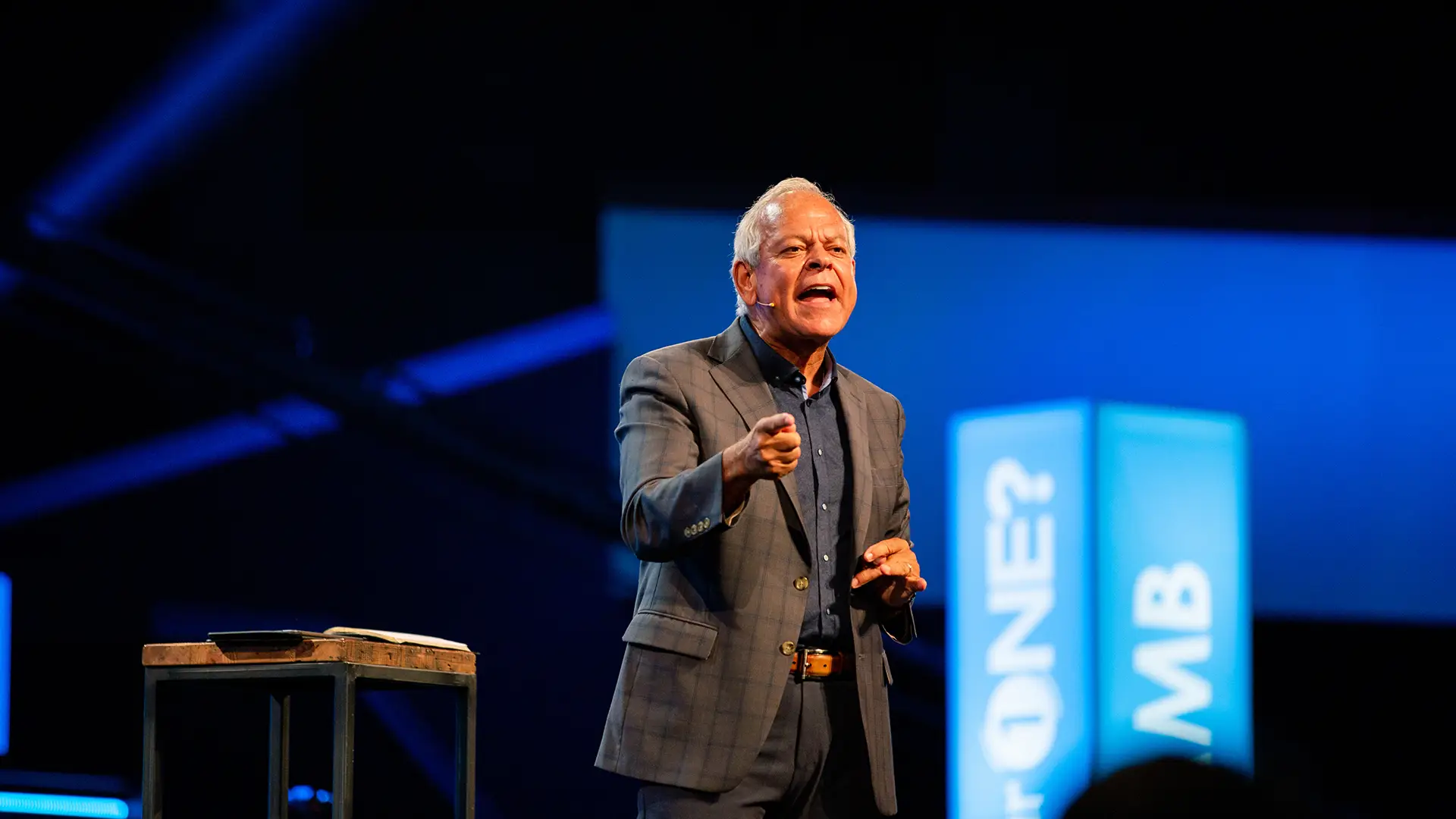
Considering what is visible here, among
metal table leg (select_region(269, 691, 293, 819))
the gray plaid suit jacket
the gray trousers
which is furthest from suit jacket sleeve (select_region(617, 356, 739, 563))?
metal table leg (select_region(269, 691, 293, 819))

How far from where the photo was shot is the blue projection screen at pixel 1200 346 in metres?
4.68

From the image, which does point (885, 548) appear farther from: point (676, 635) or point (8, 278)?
point (8, 278)

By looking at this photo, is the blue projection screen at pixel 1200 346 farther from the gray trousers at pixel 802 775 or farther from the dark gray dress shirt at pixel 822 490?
the gray trousers at pixel 802 775

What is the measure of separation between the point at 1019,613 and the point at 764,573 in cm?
195

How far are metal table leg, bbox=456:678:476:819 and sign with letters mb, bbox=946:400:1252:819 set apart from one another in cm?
159

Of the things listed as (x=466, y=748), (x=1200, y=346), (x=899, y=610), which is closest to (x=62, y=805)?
(x=466, y=748)

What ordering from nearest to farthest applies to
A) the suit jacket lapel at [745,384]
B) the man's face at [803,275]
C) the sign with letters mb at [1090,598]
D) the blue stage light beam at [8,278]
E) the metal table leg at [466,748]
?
1. the suit jacket lapel at [745,384]
2. the man's face at [803,275]
3. the metal table leg at [466,748]
4. the sign with letters mb at [1090,598]
5. the blue stage light beam at [8,278]

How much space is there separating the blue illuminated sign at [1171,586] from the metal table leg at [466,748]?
5.42ft

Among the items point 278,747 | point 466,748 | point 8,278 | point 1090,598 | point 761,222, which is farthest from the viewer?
point 8,278

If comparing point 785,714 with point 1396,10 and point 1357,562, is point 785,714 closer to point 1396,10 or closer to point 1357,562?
point 1357,562

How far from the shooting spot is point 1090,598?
3553 mm

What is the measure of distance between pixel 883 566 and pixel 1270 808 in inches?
48.3

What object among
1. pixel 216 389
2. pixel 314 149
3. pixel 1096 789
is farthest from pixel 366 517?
pixel 1096 789

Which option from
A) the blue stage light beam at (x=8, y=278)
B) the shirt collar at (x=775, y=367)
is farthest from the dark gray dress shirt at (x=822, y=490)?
the blue stage light beam at (x=8, y=278)
